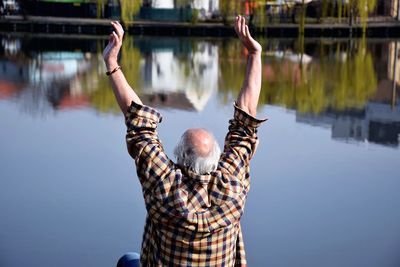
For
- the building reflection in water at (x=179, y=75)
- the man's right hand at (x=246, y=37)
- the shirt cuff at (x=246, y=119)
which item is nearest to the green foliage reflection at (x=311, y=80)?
the building reflection in water at (x=179, y=75)

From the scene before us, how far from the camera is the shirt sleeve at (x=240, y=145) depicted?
7.59 feet

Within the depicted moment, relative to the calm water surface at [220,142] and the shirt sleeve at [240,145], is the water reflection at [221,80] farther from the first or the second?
the shirt sleeve at [240,145]

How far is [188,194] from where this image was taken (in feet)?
7.27

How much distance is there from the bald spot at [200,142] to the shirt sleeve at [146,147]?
3.8 inches

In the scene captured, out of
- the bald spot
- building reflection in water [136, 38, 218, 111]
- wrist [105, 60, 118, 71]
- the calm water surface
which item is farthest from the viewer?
building reflection in water [136, 38, 218, 111]

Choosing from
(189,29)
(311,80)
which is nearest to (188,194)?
(311,80)

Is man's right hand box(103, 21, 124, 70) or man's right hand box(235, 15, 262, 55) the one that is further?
man's right hand box(235, 15, 262, 55)

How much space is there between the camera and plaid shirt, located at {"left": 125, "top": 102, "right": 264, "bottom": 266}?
7.24 feet

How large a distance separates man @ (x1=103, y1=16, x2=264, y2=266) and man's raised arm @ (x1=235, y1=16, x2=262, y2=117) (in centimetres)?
17

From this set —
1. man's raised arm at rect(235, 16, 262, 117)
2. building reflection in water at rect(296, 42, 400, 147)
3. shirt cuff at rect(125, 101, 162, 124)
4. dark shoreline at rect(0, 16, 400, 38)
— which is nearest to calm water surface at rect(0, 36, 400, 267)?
building reflection in water at rect(296, 42, 400, 147)

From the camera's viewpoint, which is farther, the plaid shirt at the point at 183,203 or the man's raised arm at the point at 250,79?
the man's raised arm at the point at 250,79

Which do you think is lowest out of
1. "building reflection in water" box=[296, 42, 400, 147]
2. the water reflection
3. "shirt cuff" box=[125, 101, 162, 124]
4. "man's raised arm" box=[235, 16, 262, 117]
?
"building reflection in water" box=[296, 42, 400, 147]

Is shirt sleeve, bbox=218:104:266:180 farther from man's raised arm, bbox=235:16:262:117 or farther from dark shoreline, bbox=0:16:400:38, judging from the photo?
dark shoreline, bbox=0:16:400:38

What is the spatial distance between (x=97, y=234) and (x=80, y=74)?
11.8 metres
